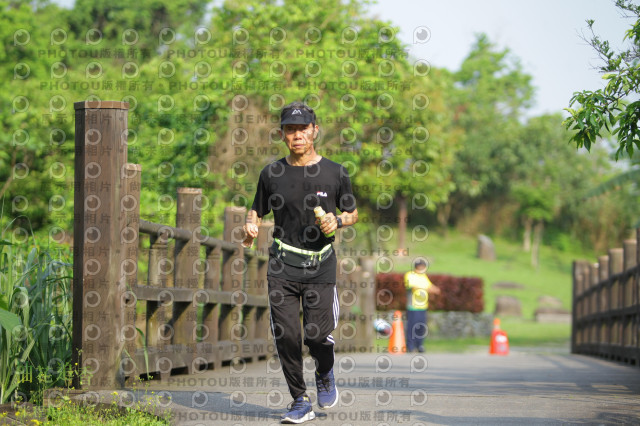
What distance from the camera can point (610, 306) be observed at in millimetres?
14234

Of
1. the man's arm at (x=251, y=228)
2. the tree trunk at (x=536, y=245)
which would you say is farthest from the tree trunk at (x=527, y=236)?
the man's arm at (x=251, y=228)

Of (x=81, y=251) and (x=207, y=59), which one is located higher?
(x=207, y=59)

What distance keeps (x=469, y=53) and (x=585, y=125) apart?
67.5 m

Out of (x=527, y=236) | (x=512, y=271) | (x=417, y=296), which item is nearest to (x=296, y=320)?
(x=417, y=296)

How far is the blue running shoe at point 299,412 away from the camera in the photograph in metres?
5.57

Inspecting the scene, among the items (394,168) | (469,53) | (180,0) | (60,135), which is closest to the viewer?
(60,135)

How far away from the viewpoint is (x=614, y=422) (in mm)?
5492

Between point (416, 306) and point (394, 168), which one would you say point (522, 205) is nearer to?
point (394, 168)

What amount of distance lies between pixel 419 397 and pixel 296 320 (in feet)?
4.69

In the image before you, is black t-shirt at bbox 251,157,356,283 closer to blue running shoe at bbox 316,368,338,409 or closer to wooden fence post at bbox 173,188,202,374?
blue running shoe at bbox 316,368,338,409

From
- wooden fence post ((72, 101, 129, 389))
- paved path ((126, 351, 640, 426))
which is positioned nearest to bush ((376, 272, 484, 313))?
paved path ((126, 351, 640, 426))

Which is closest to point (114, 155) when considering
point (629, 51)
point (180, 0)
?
point (629, 51)

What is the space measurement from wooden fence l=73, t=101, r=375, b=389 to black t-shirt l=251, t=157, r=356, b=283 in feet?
3.77

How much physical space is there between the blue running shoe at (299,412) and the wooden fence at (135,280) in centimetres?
136
